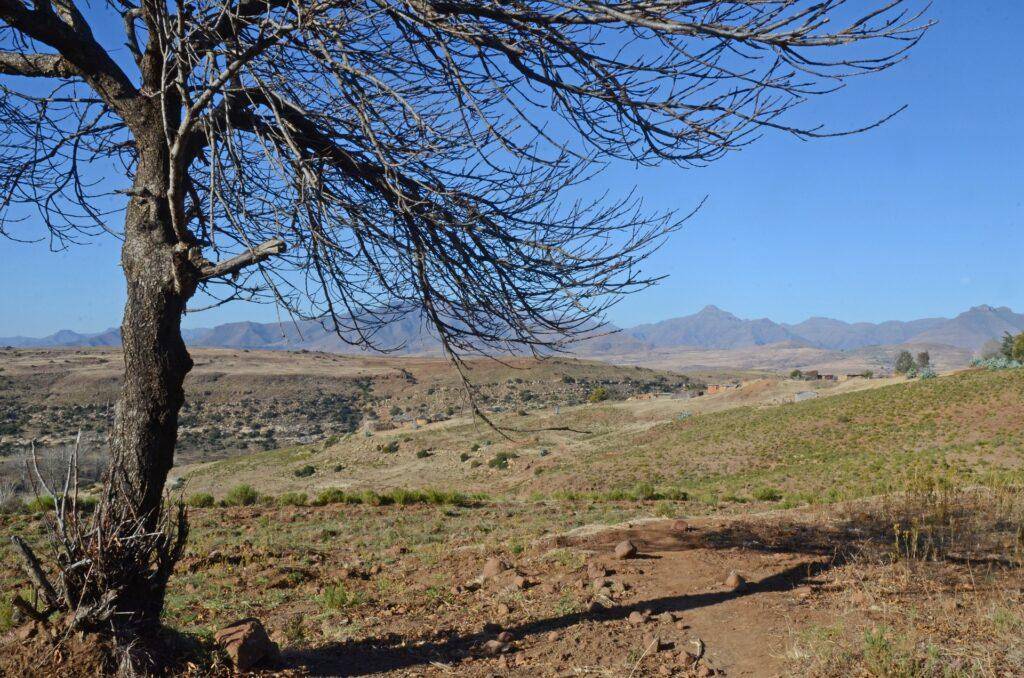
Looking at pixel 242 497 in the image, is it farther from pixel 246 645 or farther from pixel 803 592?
pixel 803 592

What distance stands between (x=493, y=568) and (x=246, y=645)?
9.80 ft

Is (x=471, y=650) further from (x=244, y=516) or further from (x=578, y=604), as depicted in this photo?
(x=244, y=516)

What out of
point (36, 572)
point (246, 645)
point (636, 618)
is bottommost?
point (636, 618)

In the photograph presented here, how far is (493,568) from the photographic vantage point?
675 cm

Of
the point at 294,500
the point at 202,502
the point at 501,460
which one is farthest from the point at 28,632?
the point at 501,460

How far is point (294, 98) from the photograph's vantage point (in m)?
4.80

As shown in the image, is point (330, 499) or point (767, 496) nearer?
point (330, 499)

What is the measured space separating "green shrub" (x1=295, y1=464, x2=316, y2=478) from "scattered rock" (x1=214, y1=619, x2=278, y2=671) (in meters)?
32.1

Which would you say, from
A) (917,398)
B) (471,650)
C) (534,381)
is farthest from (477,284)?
(534,381)

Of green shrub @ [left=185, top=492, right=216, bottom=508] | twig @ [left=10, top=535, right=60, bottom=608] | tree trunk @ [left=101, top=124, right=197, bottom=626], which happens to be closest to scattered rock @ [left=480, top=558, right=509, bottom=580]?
tree trunk @ [left=101, top=124, right=197, bottom=626]

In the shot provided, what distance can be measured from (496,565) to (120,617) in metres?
3.63

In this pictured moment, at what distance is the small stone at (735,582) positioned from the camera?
555cm

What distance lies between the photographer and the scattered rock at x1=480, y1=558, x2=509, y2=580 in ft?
21.9

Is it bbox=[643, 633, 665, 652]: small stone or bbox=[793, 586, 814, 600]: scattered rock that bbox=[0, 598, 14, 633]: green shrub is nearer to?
bbox=[643, 633, 665, 652]: small stone
